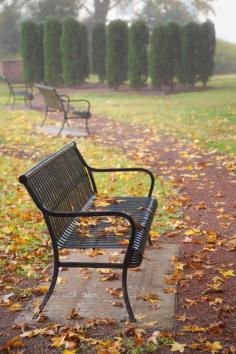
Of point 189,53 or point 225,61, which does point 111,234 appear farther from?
point 225,61

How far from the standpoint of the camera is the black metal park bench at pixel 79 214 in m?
3.58

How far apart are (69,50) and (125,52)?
90.8 inches

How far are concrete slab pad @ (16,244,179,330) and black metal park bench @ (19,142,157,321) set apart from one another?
14 cm

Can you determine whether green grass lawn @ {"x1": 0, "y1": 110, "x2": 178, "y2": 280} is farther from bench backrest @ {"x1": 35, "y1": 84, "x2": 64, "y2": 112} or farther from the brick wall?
the brick wall

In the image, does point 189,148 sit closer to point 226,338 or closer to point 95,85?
point 226,338

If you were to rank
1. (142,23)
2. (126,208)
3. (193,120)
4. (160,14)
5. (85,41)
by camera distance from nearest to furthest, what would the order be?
1. (126,208)
2. (193,120)
3. (142,23)
4. (85,41)
5. (160,14)

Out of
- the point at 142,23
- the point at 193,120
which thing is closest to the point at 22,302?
the point at 193,120

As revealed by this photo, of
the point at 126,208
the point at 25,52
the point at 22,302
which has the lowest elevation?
the point at 22,302

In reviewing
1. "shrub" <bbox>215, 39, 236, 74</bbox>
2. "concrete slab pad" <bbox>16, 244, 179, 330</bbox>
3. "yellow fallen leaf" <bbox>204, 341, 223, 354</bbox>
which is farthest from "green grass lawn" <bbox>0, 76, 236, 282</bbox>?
"shrub" <bbox>215, 39, 236, 74</bbox>

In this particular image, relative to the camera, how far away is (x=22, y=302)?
13.1ft

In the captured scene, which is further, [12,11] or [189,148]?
[12,11]

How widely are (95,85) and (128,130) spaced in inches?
487

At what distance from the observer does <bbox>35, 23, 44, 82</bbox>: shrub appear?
76.2ft

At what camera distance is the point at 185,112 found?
15086mm
